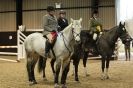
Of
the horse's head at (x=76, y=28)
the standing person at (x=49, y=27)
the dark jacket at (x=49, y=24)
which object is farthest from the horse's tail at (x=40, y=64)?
the horse's head at (x=76, y=28)

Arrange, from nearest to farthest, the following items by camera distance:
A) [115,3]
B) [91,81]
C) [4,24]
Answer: [91,81] → [115,3] → [4,24]

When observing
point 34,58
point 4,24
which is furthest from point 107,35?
point 4,24

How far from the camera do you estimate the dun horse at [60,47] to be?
9.09 metres

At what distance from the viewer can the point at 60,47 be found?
935 centimetres

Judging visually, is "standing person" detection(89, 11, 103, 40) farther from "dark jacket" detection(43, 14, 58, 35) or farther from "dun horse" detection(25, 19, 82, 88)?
"dark jacket" detection(43, 14, 58, 35)

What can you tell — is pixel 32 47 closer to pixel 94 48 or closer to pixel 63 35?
pixel 63 35

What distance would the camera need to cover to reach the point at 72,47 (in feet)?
Result: 30.7

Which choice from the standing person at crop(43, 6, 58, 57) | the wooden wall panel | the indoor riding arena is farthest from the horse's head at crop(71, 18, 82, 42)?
the wooden wall panel

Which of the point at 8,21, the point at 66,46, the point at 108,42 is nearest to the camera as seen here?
the point at 66,46

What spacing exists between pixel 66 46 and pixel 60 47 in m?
0.16

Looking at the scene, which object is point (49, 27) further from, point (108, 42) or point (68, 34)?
point (108, 42)

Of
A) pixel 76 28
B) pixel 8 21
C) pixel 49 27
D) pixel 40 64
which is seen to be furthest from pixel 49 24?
pixel 8 21

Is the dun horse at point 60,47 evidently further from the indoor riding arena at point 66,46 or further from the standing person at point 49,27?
the standing person at point 49,27

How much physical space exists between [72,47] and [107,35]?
9.19 ft
